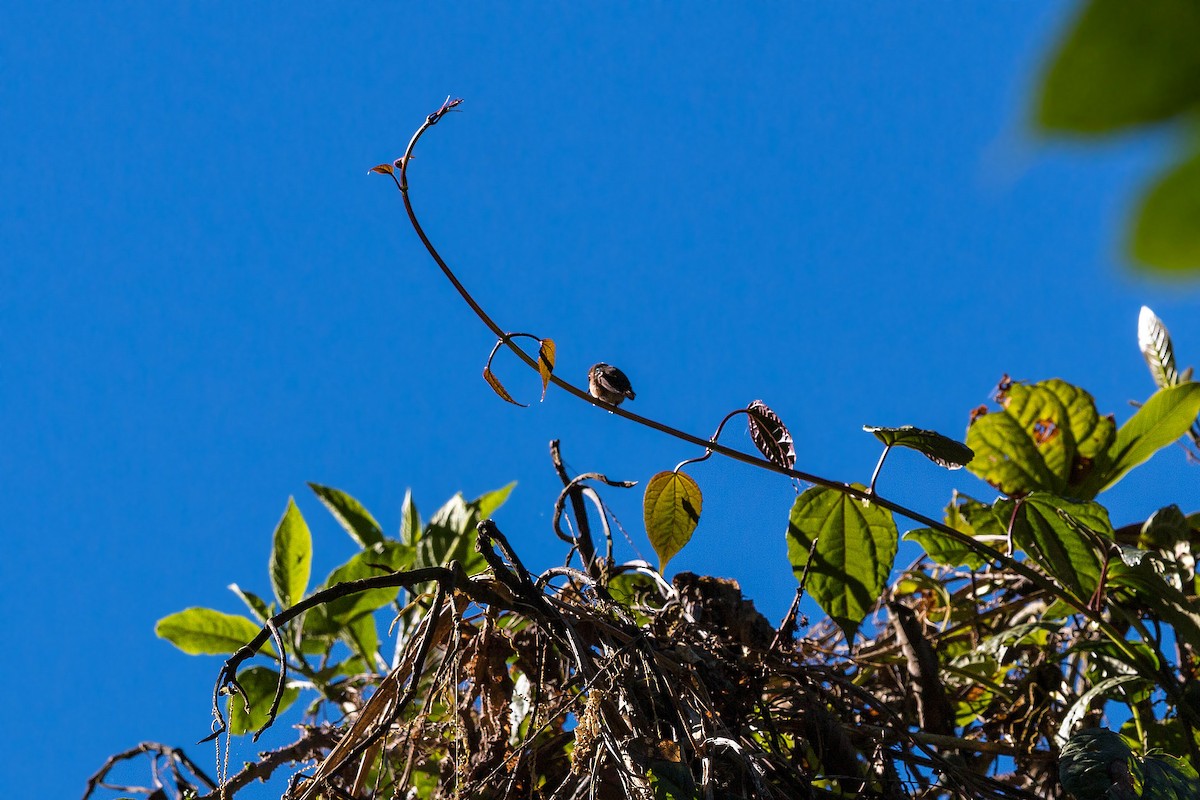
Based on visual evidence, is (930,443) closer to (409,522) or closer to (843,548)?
(843,548)

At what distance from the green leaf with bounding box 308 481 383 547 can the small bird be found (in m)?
0.67

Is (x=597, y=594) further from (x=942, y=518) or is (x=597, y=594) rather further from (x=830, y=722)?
(x=942, y=518)

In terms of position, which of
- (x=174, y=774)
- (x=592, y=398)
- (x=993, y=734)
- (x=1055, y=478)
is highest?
(x=1055, y=478)

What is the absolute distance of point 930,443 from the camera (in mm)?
986

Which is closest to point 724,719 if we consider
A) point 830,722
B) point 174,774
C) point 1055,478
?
point 830,722

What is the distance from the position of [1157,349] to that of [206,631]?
52.6 inches

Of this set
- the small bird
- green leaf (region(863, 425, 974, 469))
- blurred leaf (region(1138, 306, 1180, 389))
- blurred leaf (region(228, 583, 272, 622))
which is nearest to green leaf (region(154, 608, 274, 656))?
blurred leaf (region(228, 583, 272, 622))

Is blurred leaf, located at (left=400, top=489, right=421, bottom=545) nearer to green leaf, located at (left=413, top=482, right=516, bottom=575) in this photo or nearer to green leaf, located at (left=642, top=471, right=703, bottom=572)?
green leaf, located at (left=413, top=482, right=516, bottom=575)

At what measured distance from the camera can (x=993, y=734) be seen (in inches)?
49.6

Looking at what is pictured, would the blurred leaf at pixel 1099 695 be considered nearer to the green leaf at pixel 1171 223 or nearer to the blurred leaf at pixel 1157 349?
the blurred leaf at pixel 1157 349

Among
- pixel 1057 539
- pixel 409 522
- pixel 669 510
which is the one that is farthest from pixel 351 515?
pixel 1057 539

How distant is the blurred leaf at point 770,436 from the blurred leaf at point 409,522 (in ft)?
2.17

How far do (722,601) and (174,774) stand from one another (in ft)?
1.73

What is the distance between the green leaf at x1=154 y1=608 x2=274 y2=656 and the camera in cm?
128
